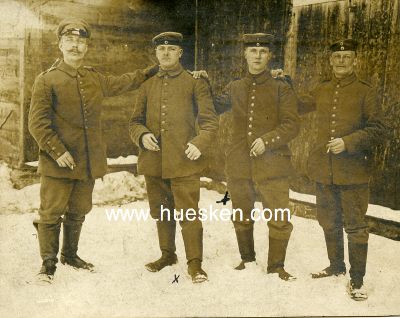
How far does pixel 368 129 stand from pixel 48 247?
7.78 ft

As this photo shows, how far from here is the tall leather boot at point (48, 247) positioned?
317 centimetres

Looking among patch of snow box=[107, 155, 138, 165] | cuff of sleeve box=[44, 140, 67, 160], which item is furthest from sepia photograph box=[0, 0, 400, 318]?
patch of snow box=[107, 155, 138, 165]

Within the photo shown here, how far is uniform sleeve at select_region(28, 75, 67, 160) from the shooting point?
3033mm

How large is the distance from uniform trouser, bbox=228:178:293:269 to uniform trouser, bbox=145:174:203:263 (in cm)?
30

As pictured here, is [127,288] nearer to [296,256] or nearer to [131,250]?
[131,250]

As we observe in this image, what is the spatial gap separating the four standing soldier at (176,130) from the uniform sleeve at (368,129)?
3.11 feet

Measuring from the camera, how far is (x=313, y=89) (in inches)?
129

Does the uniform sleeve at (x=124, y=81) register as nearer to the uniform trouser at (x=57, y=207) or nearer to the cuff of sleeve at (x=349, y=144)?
the uniform trouser at (x=57, y=207)

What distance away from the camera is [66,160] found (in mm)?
3068

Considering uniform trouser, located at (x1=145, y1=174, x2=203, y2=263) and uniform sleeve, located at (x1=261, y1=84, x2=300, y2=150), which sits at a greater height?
uniform sleeve, located at (x1=261, y1=84, x2=300, y2=150)

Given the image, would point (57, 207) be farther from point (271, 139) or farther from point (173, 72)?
point (271, 139)

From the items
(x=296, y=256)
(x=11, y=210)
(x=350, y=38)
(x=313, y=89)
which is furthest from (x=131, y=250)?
(x=350, y=38)

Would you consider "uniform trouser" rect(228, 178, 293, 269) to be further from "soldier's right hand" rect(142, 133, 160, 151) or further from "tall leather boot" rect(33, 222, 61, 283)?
"tall leather boot" rect(33, 222, 61, 283)

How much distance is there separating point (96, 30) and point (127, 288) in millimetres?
1979
